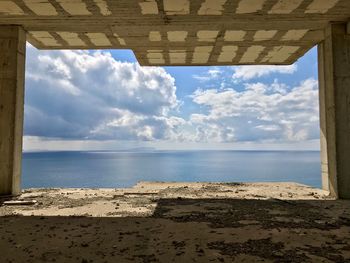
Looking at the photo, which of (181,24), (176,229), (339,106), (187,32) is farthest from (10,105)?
(339,106)

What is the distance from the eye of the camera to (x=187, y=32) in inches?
458

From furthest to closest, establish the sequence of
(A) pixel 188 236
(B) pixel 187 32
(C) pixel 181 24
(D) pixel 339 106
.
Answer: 1. (B) pixel 187 32
2. (C) pixel 181 24
3. (D) pixel 339 106
4. (A) pixel 188 236

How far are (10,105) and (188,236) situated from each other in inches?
320

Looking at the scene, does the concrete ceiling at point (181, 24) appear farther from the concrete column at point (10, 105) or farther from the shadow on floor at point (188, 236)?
the shadow on floor at point (188, 236)

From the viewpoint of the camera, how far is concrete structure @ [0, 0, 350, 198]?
9719 millimetres

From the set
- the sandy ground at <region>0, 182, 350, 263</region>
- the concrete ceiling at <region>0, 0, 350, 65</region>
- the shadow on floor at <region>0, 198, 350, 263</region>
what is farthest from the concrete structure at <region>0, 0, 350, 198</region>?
the shadow on floor at <region>0, 198, 350, 263</region>

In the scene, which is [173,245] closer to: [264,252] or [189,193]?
[264,252]

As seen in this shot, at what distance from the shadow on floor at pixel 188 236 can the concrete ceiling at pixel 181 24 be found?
584cm

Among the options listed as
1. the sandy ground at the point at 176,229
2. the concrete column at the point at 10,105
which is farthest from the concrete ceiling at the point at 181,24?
the sandy ground at the point at 176,229

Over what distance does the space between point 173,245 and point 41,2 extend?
787 centimetres

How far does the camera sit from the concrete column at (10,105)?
10.8 m

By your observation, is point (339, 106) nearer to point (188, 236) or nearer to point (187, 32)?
point (187, 32)

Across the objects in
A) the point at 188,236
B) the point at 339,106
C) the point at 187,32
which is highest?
the point at 187,32

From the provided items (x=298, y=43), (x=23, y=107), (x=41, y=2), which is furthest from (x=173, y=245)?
(x=298, y=43)
